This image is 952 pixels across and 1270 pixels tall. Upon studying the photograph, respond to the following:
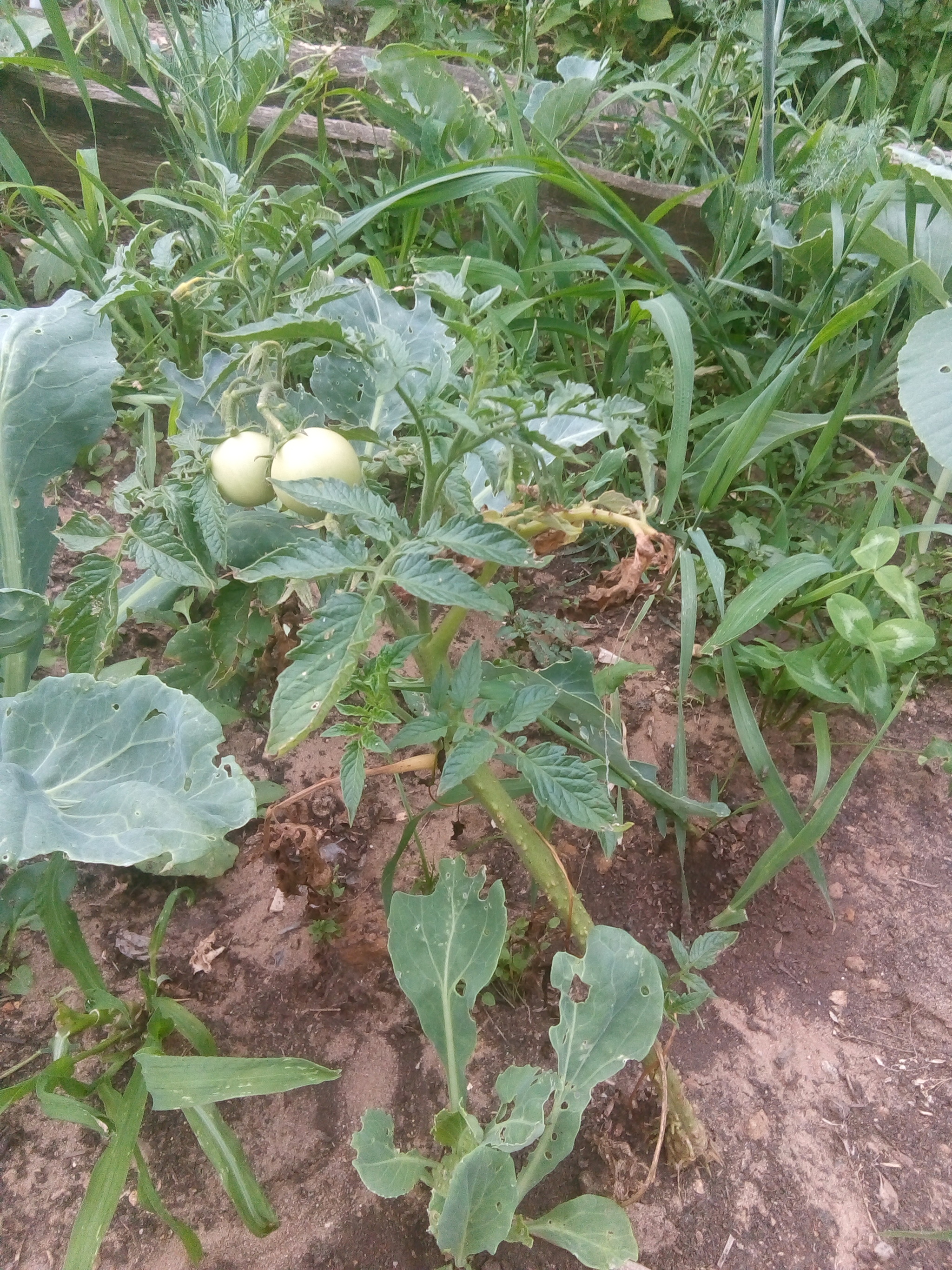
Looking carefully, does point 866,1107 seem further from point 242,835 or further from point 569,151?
point 569,151

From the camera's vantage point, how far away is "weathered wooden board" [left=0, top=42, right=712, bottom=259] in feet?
7.05

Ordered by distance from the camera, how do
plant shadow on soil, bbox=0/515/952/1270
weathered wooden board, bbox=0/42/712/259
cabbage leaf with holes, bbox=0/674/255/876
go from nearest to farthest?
cabbage leaf with holes, bbox=0/674/255/876 < plant shadow on soil, bbox=0/515/952/1270 < weathered wooden board, bbox=0/42/712/259

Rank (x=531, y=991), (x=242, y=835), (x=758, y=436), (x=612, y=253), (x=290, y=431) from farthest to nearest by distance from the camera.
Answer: (x=612, y=253), (x=758, y=436), (x=242, y=835), (x=531, y=991), (x=290, y=431)

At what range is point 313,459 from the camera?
910 mm

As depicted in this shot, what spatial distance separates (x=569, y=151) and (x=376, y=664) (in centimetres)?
186

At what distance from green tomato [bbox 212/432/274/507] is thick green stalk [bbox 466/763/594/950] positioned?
0.48 metres

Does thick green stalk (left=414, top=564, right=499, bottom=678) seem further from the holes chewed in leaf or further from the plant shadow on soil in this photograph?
the holes chewed in leaf

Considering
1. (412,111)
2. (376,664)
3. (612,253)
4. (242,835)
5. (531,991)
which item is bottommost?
(531,991)

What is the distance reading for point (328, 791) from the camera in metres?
1.48

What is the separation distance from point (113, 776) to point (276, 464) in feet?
1.50

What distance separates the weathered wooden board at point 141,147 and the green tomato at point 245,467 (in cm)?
153

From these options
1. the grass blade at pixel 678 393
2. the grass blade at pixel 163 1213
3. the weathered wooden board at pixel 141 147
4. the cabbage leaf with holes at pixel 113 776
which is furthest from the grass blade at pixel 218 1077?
the weathered wooden board at pixel 141 147

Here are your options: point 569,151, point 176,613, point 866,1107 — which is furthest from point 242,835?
point 569,151

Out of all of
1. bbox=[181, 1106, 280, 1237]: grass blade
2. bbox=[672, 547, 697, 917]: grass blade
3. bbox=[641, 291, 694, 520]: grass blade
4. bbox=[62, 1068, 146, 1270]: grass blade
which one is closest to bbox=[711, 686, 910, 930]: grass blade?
bbox=[672, 547, 697, 917]: grass blade
